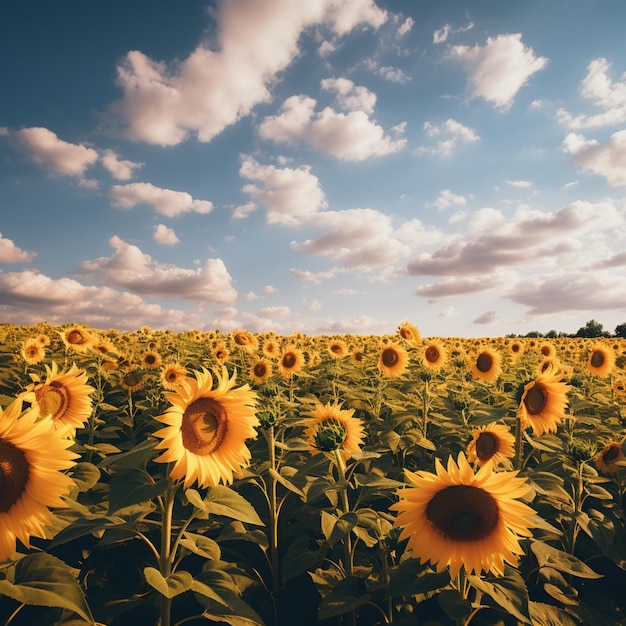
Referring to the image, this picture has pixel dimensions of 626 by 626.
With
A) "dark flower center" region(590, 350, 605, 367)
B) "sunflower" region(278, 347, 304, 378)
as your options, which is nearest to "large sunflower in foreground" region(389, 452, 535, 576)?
"sunflower" region(278, 347, 304, 378)

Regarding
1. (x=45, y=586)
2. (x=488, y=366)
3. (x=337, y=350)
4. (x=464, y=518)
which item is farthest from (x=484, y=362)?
(x=45, y=586)

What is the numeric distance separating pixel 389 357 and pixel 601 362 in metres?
5.21

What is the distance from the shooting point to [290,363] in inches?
349

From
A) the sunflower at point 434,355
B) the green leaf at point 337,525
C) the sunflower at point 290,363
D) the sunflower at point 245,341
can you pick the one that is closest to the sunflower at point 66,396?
the green leaf at point 337,525

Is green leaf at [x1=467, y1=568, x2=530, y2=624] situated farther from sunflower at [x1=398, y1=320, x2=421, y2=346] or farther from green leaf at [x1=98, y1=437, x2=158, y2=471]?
sunflower at [x1=398, y1=320, x2=421, y2=346]

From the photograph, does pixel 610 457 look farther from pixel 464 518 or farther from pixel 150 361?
pixel 150 361

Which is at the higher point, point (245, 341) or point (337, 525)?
point (245, 341)

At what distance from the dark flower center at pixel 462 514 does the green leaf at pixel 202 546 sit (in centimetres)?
124

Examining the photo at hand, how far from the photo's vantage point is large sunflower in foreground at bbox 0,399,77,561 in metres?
1.88

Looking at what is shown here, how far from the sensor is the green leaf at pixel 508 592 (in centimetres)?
230

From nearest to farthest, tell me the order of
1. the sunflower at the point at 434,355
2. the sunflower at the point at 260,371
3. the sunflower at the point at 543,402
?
the sunflower at the point at 543,402 → the sunflower at the point at 260,371 → the sunflower at the point at 434,355

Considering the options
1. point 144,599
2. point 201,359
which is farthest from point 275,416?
point 201,359

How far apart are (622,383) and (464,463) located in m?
8.33

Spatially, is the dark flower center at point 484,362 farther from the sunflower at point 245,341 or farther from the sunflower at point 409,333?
the sunflower at point 245,341
